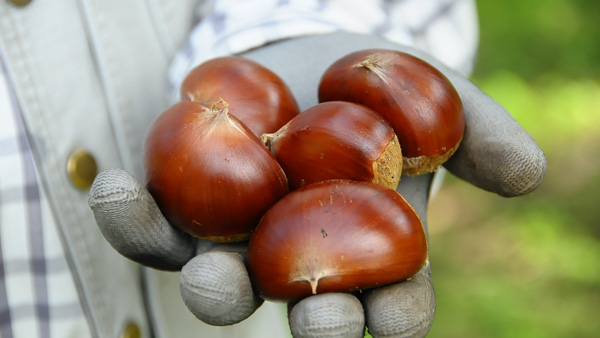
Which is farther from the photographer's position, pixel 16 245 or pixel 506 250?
pixel 506 250

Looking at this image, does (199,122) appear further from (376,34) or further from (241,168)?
(376,34)

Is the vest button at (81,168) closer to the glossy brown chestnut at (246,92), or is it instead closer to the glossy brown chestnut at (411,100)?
the glossy brown chestnut at (246,92)

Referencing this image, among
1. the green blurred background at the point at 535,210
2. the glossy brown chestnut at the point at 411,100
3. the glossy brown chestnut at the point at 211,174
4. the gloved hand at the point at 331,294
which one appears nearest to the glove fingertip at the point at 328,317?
the gloved hand at the point at 331,294

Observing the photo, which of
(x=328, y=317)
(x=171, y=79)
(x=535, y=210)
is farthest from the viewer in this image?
(x=535, y=210)

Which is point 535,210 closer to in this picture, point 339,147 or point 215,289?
point 339,147

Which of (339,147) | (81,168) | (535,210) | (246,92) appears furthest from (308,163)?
(535,210)

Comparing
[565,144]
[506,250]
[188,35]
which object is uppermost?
[188,35]

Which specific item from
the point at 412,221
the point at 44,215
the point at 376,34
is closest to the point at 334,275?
the point at 412,221
